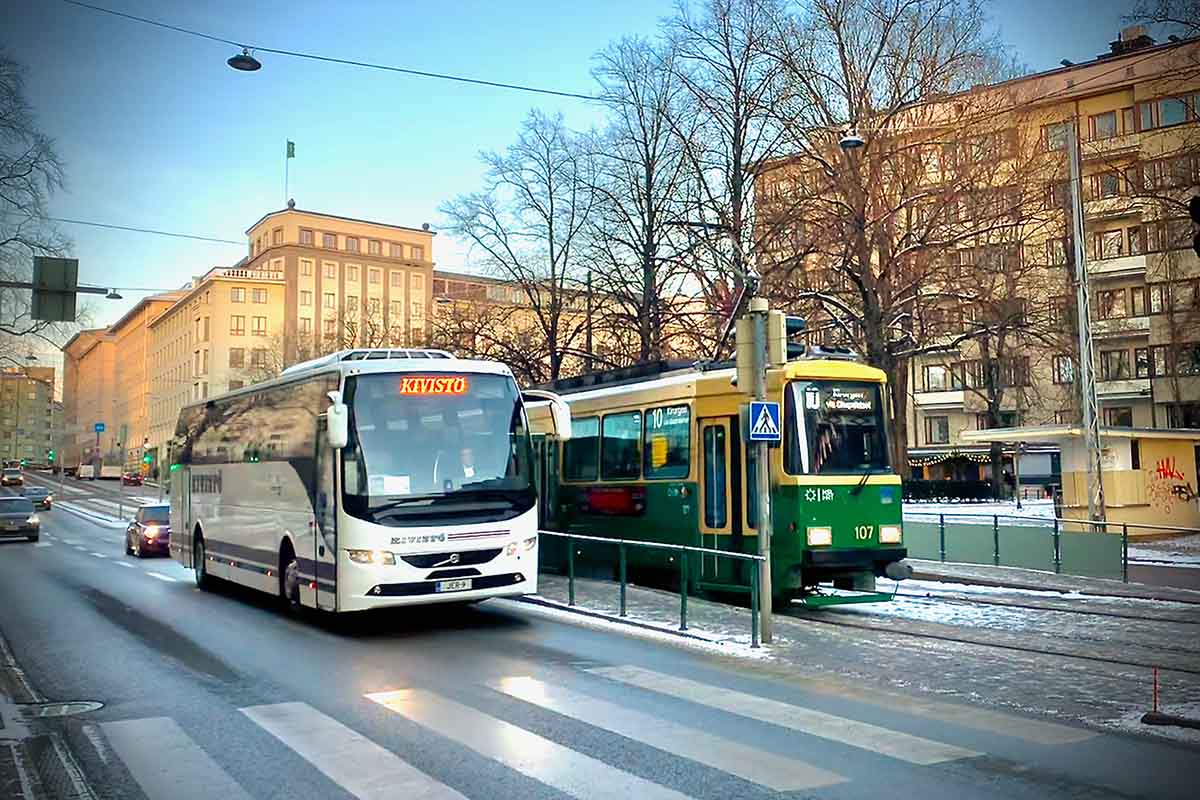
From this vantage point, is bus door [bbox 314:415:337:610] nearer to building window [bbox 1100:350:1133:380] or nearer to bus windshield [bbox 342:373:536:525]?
bus windshield [bbox 342:373:536:525]

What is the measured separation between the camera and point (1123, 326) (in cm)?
5366

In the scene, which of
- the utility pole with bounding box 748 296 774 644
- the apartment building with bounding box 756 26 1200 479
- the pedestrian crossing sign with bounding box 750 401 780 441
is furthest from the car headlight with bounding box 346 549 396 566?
the apartment building with bounding box 756 26 1200 479

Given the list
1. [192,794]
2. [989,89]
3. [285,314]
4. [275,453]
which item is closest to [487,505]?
[275,453]

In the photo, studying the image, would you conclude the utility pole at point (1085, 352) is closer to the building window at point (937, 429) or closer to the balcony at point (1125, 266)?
the balcony at point (1125, 266)

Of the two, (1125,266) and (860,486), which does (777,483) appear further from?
(1125,266)

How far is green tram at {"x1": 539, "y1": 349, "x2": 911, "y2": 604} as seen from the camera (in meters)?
15.0

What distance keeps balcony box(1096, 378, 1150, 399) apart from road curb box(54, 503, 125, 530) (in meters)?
47.9

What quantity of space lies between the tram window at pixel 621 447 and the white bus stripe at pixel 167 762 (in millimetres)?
10609

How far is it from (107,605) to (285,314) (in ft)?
255

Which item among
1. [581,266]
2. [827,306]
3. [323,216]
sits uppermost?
[323,216]

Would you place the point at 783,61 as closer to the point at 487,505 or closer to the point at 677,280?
the point at 677,280

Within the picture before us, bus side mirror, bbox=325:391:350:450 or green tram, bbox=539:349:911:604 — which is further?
green tram, bbox=539:349:911:604

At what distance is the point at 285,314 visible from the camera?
91500 millimetres

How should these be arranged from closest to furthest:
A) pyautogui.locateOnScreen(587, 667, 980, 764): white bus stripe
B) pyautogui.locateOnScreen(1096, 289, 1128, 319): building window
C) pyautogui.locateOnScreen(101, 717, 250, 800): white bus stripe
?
1. pyautogui.locateOnScreen(101, 717, 250, 800): white bus stripe
2. pyautogui.locateOnScreen(587, 667, 980, 764): white bus stripe
3. pyautogui.locateOnScreen(1096, 289, 1128, 319): building window
